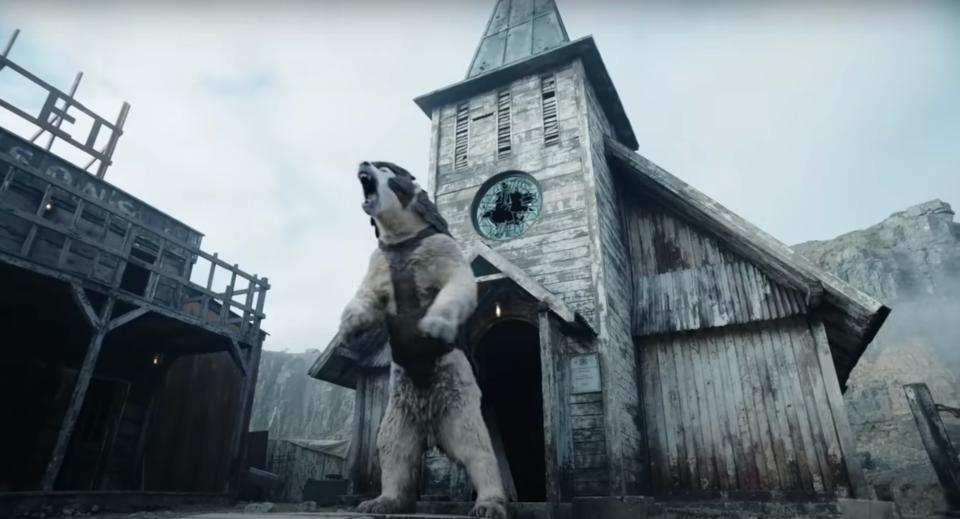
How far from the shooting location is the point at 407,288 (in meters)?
3.71

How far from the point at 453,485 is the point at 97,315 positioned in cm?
731

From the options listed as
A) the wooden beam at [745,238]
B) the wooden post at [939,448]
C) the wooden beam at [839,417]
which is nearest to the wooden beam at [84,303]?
the wooden beam at [745,238]

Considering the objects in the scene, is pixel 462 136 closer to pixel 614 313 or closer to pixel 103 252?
pixel 614 313

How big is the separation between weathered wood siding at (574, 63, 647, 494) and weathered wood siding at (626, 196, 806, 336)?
0.31 meters

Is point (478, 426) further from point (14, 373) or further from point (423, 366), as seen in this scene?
point (14, 373)

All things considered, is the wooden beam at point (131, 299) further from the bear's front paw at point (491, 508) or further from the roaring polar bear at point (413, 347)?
the bear's front paw at point (491, 508)

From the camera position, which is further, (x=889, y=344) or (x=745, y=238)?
(x=889, y=344)

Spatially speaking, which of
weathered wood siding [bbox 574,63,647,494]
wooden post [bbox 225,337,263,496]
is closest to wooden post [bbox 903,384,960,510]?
weathered wood siding [bbox 574,63,647,494]

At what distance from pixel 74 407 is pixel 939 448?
17359mm

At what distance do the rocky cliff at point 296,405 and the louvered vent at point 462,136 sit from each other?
2046 inches

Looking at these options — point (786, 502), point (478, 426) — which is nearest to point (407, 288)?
point (478, 426)

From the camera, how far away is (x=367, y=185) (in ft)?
12.2

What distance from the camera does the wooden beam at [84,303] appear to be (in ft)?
29.5

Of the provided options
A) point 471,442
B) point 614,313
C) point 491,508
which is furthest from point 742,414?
point 491,508
